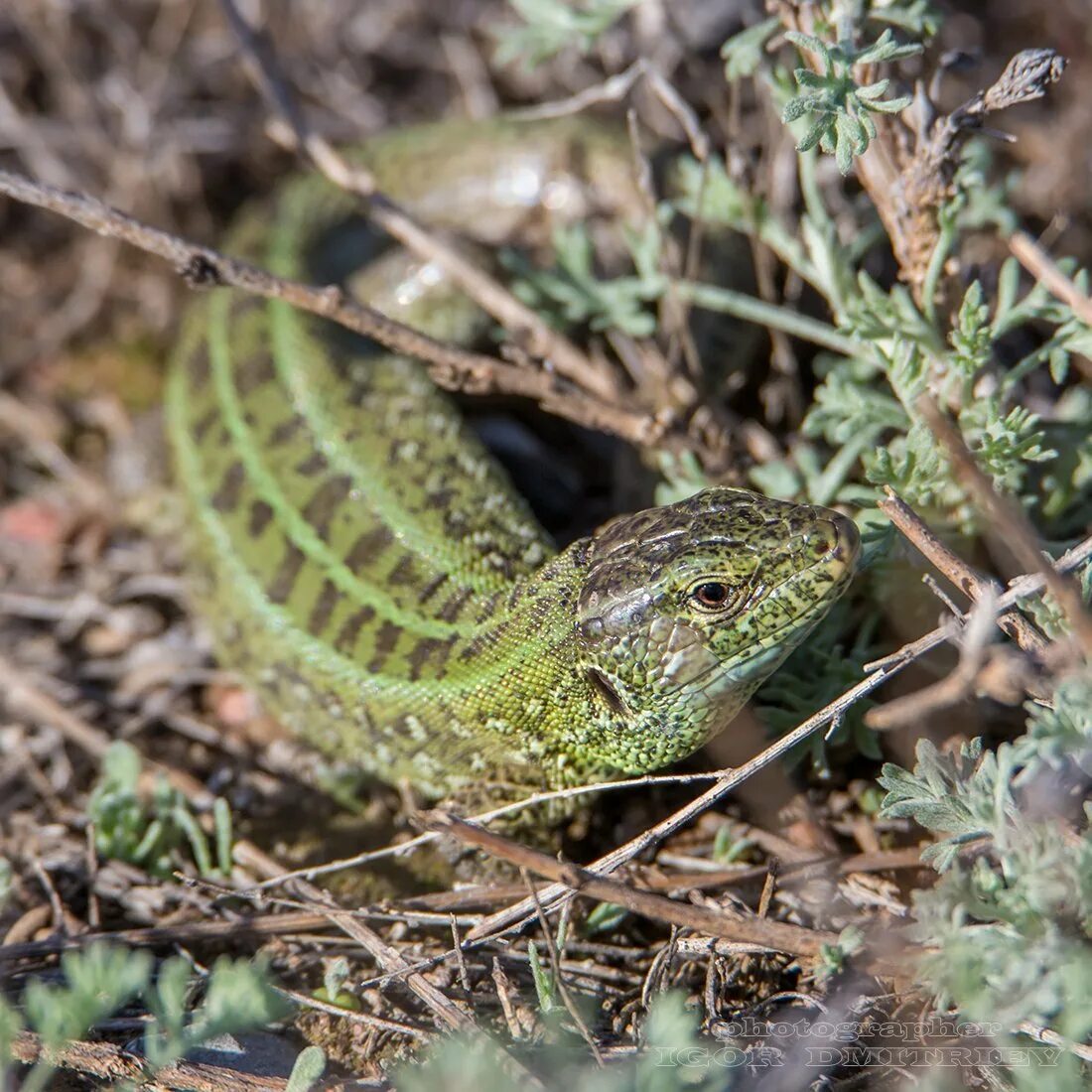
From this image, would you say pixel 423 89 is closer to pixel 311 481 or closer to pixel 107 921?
pixel 311 481

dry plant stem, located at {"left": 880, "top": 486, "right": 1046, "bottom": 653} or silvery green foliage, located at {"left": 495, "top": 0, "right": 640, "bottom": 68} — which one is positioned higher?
silvery green foliage, located at {"left": 495, "top": 0, "right": 640, "bottom": 68}

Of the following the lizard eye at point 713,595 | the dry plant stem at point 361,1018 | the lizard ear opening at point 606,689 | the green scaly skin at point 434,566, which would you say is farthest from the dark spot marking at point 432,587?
the dry plant stem at point 361,1018

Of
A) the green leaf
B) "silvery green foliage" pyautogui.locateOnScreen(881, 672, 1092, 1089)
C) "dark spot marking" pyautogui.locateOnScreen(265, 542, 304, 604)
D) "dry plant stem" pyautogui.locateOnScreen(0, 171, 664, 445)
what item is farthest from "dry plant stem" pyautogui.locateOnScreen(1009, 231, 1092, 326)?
the green leaf

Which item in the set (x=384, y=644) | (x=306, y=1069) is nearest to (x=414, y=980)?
(x=306, y=1069)

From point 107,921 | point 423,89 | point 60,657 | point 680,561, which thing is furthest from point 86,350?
point 680,561

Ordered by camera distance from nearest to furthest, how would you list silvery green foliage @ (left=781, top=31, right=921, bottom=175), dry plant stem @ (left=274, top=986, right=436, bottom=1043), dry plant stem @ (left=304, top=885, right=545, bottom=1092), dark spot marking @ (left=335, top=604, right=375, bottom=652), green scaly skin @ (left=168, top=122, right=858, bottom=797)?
dry plant stem @ (left=304, top=885, right=545, bottom=1092)
silvery green foliage @ (left=781, top=31, right=921, bottom=175)
dry plant stem @ (left=274, top=986, right=436, bottom=1043)
green scaly skin @ (left=168, top=122, right=858, bottom=797)
dark spot marking @ (left=335, top=604, right=375, bottom=652)

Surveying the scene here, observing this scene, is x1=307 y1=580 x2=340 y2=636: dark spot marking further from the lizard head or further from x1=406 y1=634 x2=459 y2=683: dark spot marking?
the lizard head

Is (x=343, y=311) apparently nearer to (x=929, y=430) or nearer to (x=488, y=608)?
(x=488, y=608)
